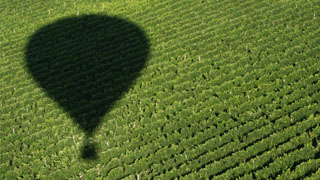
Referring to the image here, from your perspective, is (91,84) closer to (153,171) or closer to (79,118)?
(79,118)

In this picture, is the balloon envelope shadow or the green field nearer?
the green field

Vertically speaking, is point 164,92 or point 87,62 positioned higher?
point 164,92

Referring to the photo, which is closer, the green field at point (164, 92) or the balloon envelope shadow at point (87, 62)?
the green field at point (164, 92)

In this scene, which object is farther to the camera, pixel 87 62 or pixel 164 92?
pixel 87 62
